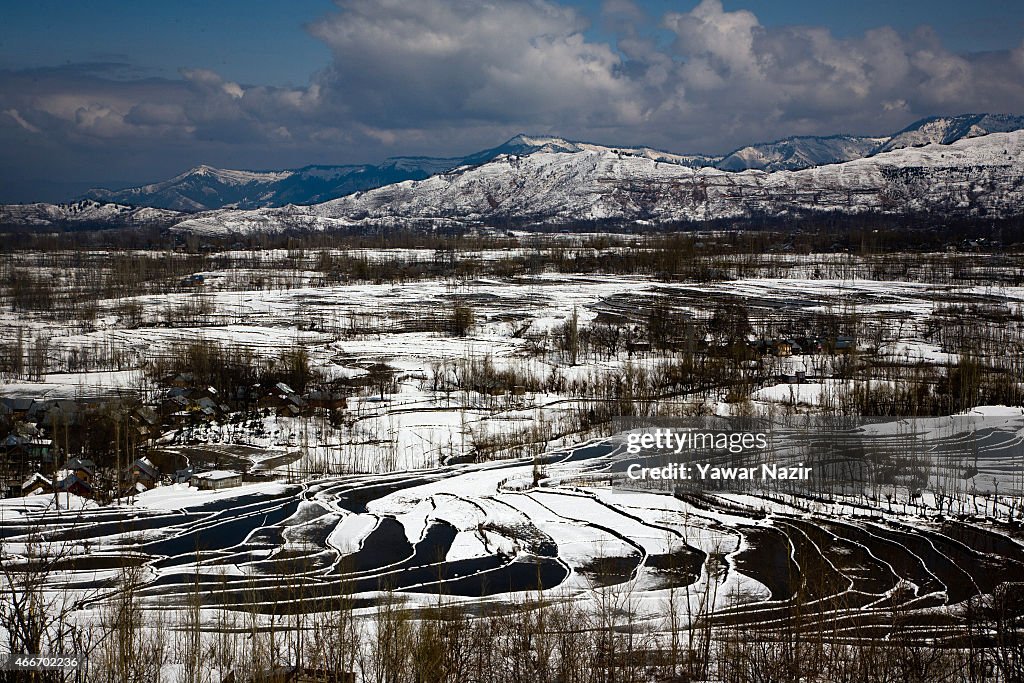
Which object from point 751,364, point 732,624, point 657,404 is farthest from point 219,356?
point 732,624

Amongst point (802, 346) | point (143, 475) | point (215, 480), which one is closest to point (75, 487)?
point (143, 475)

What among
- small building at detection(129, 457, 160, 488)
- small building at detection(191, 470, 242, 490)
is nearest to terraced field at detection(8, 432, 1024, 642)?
small building at detection(191, 470, 242, 490)

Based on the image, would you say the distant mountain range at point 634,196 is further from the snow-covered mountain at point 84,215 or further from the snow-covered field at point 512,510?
the snow-covered field at point 512,510

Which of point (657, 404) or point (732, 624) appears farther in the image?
point (657, 404)

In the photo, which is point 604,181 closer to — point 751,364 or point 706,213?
point 706,213

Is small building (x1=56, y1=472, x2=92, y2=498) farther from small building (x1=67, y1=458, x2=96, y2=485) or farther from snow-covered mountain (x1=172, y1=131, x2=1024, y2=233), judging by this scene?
snow-covered mountain (x1=172, y1=131, x2=1024, y2=233)

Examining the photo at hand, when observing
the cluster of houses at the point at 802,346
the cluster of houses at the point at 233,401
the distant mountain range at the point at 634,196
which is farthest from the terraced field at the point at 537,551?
the distant mountain range at the point at 634,196
